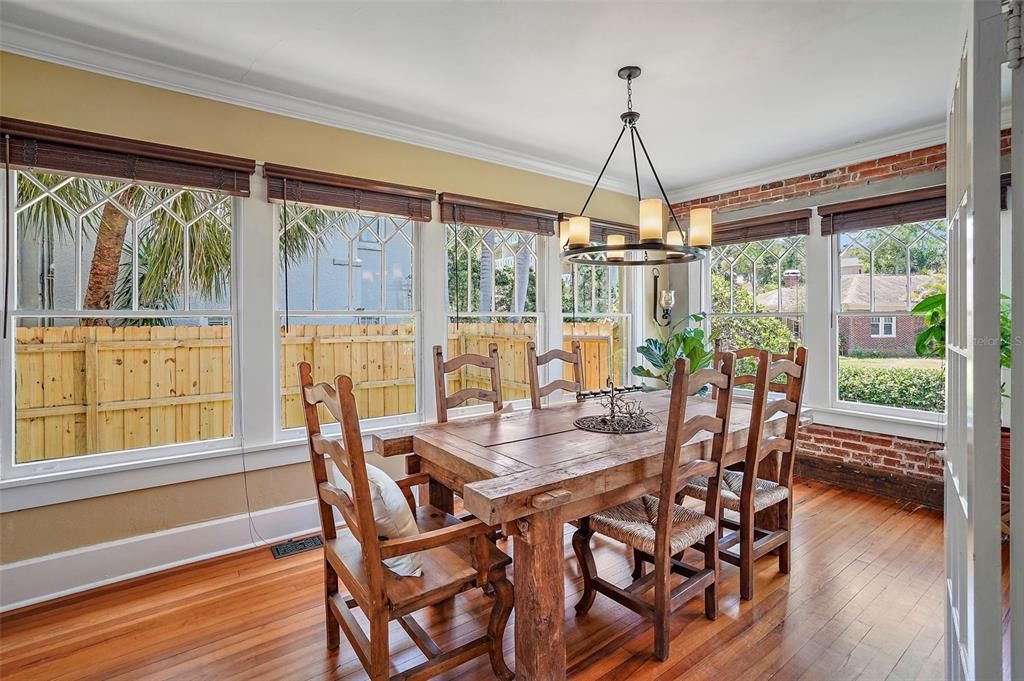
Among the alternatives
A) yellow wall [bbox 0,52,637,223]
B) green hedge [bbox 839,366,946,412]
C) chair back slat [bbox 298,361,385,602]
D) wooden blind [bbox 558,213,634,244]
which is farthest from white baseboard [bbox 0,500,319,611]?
green hedge [bbox 839,366,946,412]

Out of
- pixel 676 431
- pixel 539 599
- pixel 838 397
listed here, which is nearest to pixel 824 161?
pixel 838 397

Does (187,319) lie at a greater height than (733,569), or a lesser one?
greater

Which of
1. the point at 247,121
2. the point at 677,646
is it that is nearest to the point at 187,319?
the point at 247,121

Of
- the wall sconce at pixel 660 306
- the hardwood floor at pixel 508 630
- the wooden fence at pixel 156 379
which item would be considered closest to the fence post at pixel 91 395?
the wooden fence at pixel 156 379

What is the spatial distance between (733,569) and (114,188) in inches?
157

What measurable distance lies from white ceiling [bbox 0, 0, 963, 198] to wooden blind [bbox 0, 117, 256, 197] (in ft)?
1.26

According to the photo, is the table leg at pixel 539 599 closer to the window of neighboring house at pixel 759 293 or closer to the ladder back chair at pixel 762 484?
the ladder back chair at pixel 762 484

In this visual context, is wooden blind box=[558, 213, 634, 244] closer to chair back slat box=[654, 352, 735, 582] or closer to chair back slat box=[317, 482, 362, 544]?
chair back slat box=[654, 352, 735, 582]

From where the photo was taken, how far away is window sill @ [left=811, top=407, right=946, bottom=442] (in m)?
3.56

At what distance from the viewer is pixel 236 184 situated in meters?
2.89

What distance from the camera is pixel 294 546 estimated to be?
2.96 metres

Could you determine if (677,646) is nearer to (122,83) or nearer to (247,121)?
(247,121)

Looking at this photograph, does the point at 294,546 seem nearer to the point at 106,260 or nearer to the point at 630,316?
the point at 106,260

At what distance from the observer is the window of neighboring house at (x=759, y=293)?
4402 millimetres
